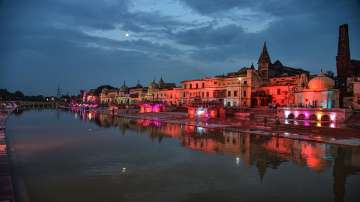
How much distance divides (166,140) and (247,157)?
37.7 ft

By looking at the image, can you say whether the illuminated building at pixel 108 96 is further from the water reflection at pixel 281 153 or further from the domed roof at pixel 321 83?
the water reflection at pixel 281 153

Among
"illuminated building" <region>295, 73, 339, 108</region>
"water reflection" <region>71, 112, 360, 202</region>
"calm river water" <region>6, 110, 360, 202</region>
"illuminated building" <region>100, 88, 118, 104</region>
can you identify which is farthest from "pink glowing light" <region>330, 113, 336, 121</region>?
"illuminated building" <region>100, 88, 118, 104</region>

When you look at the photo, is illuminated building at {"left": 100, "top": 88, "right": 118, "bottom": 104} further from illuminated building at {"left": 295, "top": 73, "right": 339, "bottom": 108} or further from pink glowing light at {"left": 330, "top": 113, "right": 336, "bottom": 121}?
pink glowing light at {"left": 330, "top": 113, "right": 336, "bottom": 121}

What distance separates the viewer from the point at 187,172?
679 inches

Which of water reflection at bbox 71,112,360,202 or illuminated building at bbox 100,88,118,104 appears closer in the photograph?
water reflection at bbox 71,112,360,202

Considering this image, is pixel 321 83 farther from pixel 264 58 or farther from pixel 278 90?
pixel 264 58

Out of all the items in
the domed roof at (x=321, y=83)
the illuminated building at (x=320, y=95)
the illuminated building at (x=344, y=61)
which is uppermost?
the illuminated building at (x=344, y=61)

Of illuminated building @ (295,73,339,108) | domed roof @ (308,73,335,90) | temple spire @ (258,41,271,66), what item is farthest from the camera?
temple spire @ (258,41,271,66)

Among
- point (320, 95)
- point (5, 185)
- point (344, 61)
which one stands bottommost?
point (5, 185)

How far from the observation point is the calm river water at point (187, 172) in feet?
43.5

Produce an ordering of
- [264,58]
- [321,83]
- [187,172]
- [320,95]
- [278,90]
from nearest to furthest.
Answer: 1. [187,172]
2. [320,95]
3. [321,83]
4. [278,90]
5. [264,58]

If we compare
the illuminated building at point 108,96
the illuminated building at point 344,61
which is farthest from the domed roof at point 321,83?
the illuminated building at point 108,96

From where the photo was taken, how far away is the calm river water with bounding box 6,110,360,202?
1327cm

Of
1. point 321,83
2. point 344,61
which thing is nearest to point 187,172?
point 321,83
